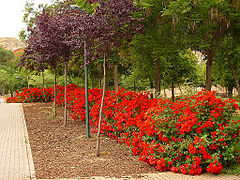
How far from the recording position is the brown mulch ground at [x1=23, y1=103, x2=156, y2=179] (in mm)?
5927

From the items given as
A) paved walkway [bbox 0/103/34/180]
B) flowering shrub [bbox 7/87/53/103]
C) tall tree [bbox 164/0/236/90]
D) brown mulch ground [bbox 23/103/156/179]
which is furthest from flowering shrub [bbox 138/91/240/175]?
flowering shrub [bbox 7/87/53/103]

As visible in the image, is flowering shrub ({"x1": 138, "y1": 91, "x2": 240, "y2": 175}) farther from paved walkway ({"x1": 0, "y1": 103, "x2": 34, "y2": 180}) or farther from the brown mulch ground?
paved walkway ({"x1": 0, "y1": 103, "x2": 34, "y2": 180})

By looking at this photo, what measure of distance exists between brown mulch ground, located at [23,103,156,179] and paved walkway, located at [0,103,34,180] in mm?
196

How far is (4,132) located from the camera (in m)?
10.1

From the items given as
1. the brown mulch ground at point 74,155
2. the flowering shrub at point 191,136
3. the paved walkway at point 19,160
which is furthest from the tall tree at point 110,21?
the paved walkway at point 19,160

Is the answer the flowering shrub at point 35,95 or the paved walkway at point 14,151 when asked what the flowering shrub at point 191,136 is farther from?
the flowering shrub at point 35,95

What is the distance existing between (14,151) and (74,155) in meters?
1.69

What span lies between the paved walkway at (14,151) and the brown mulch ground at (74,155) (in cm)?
20

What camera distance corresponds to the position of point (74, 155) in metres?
7.22

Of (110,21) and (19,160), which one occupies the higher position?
(110,21)

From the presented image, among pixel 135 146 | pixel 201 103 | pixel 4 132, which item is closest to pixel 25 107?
pixel 4 132

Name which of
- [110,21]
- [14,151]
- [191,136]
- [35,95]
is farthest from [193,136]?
[35,95]

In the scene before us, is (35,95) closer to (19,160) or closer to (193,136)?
(19,160)

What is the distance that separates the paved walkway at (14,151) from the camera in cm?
564
